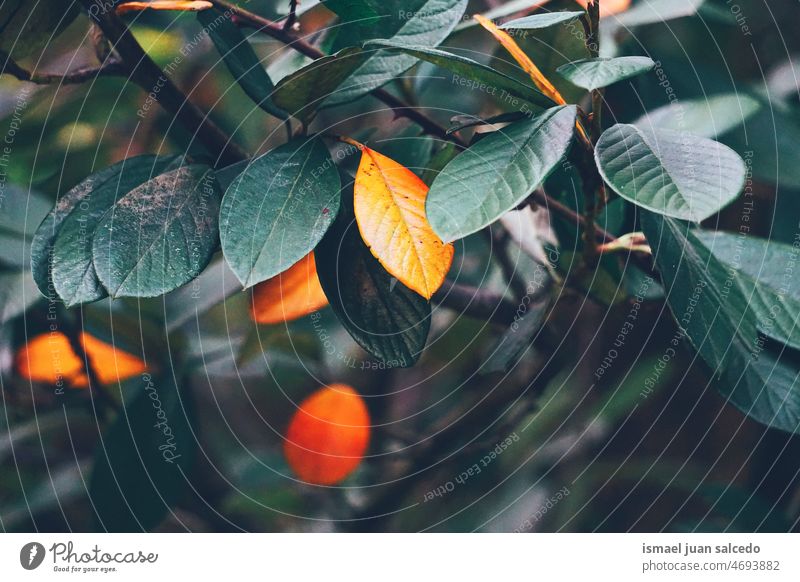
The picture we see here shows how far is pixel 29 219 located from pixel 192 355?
0.14 m

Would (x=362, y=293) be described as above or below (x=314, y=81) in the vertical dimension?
below

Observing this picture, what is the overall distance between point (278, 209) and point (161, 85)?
0.44 feet

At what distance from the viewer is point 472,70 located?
13.3 inches

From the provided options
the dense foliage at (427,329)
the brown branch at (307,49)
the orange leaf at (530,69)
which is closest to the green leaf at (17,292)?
the dense foliage at (427,329)

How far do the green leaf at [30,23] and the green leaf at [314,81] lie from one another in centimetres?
16

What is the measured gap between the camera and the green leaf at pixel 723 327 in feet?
1.35

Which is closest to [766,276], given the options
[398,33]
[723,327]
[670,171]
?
[723,327]

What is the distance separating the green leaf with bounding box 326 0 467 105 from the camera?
0.37 metres

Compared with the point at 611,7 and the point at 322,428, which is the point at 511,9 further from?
the point at 322,428

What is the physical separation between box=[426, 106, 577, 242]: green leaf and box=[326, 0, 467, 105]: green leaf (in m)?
0.07

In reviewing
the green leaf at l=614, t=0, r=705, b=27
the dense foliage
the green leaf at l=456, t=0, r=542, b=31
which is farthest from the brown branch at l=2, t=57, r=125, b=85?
the green leaf at l=614, t=0, r=705, b=27

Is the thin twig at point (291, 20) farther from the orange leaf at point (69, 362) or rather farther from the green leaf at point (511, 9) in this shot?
the orange leaf at point (69, 362)

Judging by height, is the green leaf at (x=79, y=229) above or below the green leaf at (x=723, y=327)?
above
